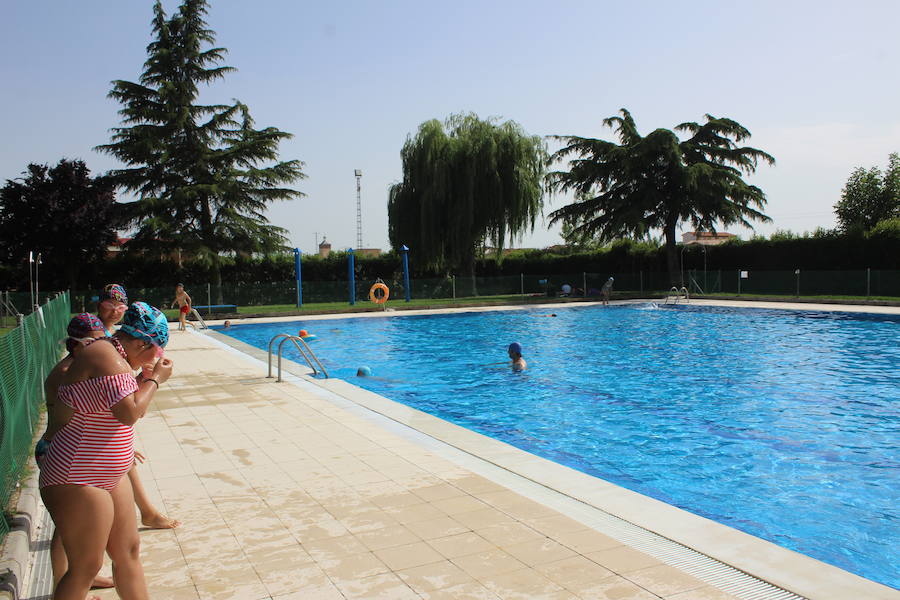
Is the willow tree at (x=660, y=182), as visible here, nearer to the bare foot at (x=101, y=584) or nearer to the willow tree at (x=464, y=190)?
the willow tree at (x=464, y=190)

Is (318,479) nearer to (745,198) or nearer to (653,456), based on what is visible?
(653,456)

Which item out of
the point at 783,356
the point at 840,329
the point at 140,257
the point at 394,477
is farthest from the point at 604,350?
the point at 140,257

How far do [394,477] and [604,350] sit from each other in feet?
40.0

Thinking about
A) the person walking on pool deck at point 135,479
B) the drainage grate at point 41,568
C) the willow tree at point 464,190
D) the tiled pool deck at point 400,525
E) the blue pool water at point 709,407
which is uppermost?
the willow tree at point 464,190

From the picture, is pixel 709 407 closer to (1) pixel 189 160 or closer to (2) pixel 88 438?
(2) pixel 88 438

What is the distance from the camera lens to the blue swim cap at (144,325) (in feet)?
10.4

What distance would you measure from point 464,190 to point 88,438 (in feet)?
115

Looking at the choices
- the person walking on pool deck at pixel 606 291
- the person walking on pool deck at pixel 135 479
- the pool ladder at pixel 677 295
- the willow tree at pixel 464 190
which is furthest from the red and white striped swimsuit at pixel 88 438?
the willow tree at pixel 464 190

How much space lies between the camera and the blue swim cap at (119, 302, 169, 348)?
10.4ft

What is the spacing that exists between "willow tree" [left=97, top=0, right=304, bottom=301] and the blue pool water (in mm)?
13402

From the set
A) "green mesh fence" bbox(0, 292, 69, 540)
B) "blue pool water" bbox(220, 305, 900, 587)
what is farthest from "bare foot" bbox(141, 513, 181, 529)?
"blue pool water" bbox(220, 305, 900, 587)

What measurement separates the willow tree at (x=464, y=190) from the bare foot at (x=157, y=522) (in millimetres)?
33118

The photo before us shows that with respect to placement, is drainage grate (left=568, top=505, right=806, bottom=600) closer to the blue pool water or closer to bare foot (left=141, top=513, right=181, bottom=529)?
the blue pool water

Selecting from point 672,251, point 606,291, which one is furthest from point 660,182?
point 606,291
